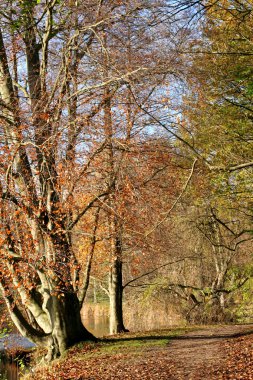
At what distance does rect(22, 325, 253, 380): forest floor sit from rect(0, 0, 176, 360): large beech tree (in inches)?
38.4

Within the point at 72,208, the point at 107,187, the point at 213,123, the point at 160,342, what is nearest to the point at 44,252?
the point at 72,208

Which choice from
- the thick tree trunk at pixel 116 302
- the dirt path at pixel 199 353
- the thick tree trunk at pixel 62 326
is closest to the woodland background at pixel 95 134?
the thick tree trunk at pixel 62 326

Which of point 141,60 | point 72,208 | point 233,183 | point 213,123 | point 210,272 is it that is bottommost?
point 210,272

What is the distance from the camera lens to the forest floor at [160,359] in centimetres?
769

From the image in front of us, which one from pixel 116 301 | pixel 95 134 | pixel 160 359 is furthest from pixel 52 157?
pixel 116 301

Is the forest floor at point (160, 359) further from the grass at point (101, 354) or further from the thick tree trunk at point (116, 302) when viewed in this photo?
the thick tree trunk at point (116, 302)

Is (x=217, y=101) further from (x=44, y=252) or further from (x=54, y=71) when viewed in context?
(x=44, y=252)

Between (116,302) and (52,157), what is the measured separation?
21.8ft

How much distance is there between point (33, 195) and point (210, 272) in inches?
421

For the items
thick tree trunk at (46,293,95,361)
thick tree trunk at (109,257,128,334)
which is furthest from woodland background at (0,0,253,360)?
thick tree trunk at (109,257,128,334)

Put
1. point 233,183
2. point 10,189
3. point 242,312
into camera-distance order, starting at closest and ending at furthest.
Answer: point 10,189
point 233,183
point 242,312

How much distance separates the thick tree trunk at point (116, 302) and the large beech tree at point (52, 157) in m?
3.75

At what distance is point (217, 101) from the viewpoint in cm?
1256

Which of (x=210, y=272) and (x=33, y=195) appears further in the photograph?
(x=210, y=272)
